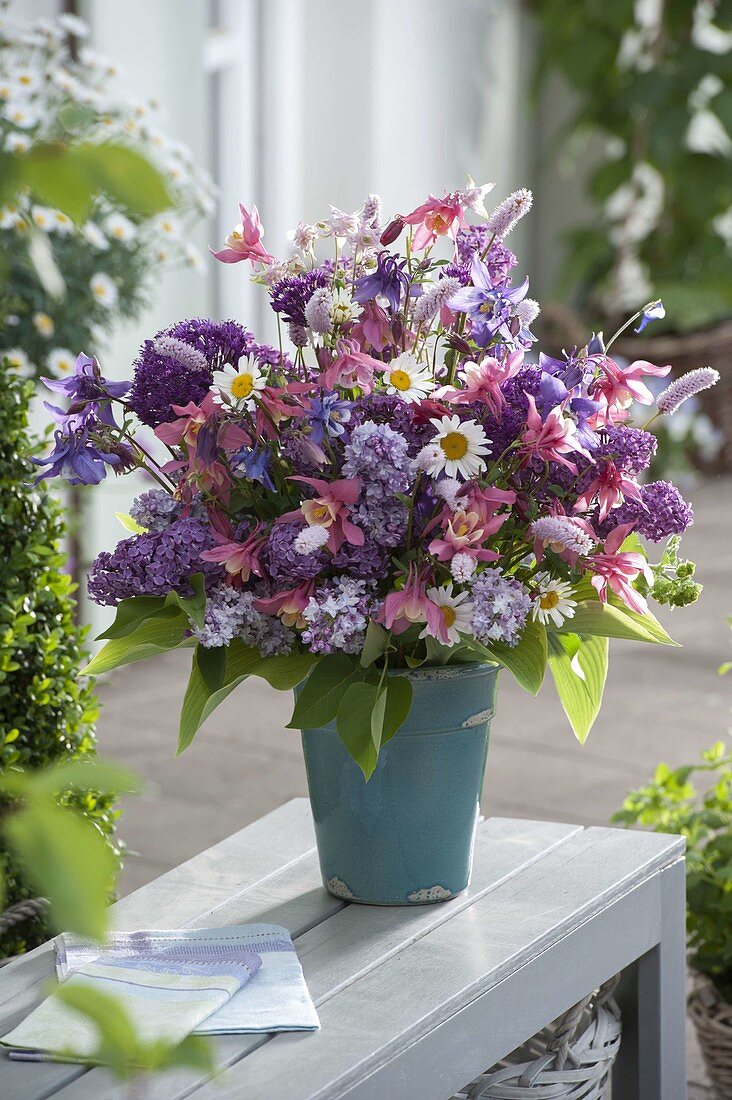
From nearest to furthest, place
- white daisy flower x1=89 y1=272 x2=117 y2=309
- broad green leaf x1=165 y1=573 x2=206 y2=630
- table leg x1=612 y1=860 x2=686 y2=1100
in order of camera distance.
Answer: broad green leaf x1=165 y1=573 x2=206 y2=630 → table leg x1=612 y1=860 x2=686 y2=1100 → white daisy flower x1=89 y1=272 x2=117 y2=309

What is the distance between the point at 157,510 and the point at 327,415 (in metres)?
0.19

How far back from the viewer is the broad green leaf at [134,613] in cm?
116

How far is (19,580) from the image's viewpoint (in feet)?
5.42

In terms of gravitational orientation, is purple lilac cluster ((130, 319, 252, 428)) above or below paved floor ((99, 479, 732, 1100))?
above

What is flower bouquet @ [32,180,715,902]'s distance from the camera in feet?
3.57

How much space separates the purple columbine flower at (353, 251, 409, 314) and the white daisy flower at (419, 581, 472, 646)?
0.24 meters

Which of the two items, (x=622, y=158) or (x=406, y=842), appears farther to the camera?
(x=622, y=158)

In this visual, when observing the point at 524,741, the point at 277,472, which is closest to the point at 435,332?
the point at 277,472

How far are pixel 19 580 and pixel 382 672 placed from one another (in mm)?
659

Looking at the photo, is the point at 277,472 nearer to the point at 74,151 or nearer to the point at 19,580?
the point at 19,580

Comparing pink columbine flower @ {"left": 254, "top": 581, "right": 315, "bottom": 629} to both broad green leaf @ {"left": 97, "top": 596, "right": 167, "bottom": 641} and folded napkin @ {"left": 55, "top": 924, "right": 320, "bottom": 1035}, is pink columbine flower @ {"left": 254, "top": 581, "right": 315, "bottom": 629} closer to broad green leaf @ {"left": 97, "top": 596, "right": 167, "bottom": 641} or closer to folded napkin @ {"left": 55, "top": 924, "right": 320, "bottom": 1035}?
broad green leaf @ {"left": 97, "top": 596, "right": 167, "bottom": 641}

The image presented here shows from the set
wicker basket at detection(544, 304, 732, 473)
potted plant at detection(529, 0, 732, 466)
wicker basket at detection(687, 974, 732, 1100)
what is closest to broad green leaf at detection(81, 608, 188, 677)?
wicker basket at detection(687, 974, 732, 1100)

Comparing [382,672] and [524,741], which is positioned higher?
[382,672]

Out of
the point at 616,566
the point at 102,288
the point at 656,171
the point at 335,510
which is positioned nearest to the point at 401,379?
the point at 335,510
